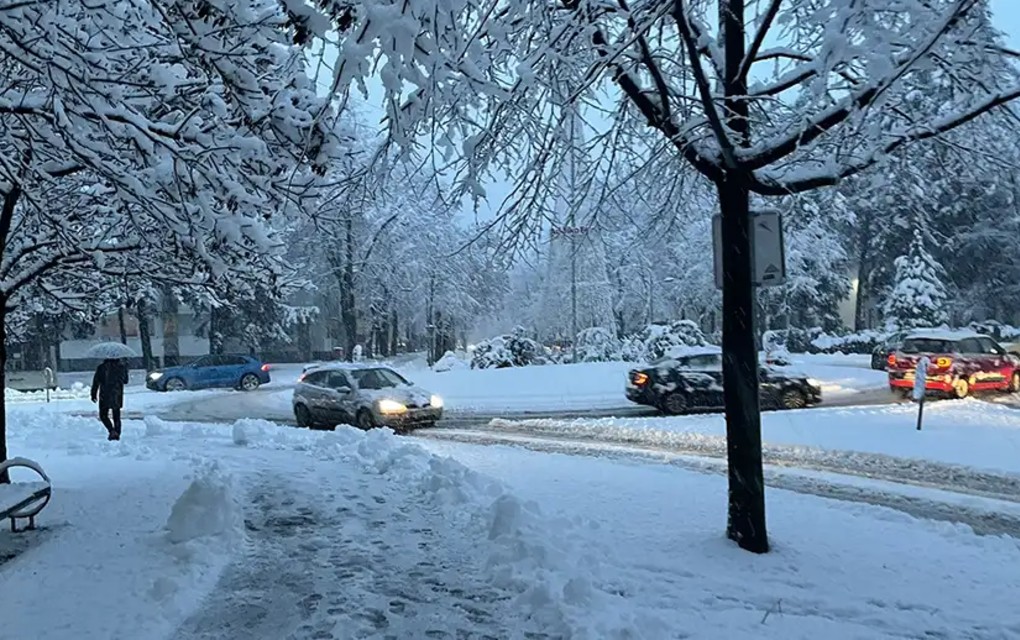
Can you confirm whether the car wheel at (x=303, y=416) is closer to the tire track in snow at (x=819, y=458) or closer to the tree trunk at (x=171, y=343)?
the tire track in snow at (x=819, y=458)

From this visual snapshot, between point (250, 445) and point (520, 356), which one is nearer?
point (250, 445)

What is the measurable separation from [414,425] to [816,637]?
14071 mm

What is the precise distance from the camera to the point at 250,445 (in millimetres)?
14648

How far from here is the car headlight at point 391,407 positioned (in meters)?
17.8

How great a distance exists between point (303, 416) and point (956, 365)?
17049 mm

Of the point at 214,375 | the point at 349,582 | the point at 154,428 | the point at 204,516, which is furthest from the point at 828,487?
the point at 214,375

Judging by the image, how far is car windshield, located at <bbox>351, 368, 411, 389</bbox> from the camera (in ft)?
61.4

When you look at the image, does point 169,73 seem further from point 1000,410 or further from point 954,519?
point 1000,410

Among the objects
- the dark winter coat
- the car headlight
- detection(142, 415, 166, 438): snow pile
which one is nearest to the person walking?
the dark winter coat

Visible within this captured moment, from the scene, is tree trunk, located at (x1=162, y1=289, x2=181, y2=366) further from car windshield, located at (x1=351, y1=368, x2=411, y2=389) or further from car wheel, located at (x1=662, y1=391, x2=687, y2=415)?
car wheel, located at (x1=662, y1=391, x2=687, y2=415)

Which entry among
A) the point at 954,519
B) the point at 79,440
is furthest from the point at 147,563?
the point at 79,440

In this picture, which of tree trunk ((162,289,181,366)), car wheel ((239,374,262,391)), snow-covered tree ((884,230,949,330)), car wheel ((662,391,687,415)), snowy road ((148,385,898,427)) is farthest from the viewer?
tree trunk ((162,289,181,366))

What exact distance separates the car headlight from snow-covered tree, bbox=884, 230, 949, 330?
35.3 meters

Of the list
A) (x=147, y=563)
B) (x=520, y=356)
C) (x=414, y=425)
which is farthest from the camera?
(x=520, y=356)
